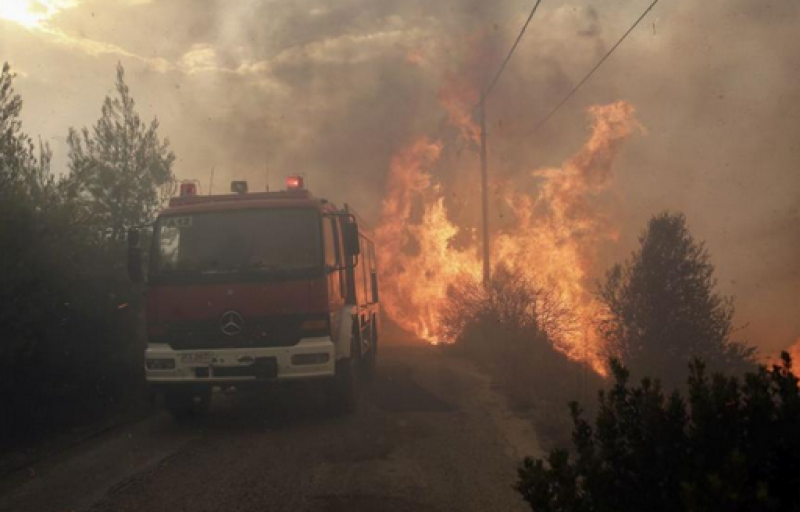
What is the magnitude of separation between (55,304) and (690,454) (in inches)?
339

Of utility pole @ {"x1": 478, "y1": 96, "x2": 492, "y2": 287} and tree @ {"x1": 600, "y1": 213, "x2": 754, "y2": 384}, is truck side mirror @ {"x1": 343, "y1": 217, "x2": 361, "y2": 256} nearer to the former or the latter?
utility pole @ {"x1": 478, "y1": 96, "x2": 492, "y2": 287}

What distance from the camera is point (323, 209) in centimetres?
920

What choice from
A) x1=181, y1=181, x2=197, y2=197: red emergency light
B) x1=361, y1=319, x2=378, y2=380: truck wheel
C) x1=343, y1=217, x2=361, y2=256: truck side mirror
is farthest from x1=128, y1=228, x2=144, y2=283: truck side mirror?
x1=361, y1=319, x2=378, y2=380: truck wheel

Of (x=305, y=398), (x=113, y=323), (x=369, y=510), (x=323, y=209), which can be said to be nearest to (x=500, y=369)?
(x=305, y=398)

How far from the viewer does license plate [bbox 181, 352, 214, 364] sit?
855 cm

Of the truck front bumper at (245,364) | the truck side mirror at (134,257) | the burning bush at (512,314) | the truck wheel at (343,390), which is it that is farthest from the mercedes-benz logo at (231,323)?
the burning bush at (512,314)

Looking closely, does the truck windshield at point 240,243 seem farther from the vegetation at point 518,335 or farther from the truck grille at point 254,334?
the vegetation at point 518,335

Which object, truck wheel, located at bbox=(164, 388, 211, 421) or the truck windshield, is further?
truck wheel, located at bbox=(164, 388, 211, 421)

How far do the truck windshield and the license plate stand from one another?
40.0 inches

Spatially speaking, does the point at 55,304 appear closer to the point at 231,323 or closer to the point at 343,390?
the point at 231,323

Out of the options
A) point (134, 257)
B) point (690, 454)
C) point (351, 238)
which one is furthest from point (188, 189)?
point (690, 454)

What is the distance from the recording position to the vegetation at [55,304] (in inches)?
334

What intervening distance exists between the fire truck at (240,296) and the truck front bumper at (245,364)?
0.01m

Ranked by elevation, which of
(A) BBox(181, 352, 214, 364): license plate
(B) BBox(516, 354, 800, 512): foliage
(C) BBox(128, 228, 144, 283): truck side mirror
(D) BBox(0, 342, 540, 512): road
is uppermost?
(C) BBox(128, 228, 144, 283): truck side mirror
